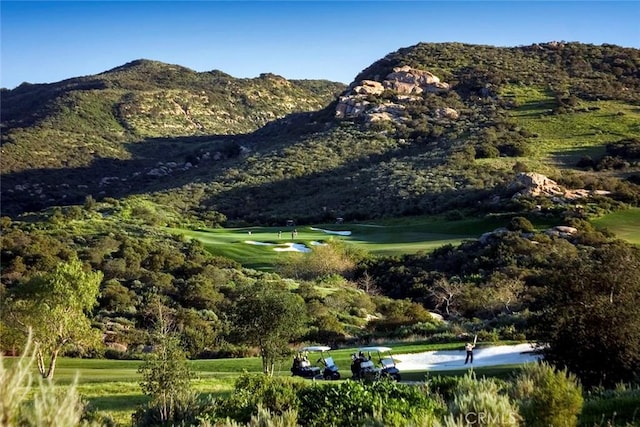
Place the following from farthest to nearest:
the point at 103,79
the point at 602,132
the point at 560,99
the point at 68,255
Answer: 1. the point at 103,79
2. the point at 560,99
3. the point at 602,132
4. the point at 68,255

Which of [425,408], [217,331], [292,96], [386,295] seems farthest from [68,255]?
[292,96]

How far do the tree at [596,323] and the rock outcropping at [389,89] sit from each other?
72.4m

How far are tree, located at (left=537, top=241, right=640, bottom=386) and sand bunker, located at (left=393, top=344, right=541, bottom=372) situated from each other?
14.9ft

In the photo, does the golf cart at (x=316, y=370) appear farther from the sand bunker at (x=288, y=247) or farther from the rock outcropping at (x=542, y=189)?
the rock outcropping at (x=542, y=189)

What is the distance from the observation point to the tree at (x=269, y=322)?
666 inches

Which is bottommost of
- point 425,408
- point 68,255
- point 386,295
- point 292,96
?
point 386,295

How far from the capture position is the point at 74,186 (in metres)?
90.0

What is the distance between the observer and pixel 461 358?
60.9 ft

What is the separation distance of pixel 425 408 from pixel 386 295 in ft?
97.1

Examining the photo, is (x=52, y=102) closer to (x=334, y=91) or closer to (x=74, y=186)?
(x=74, y=186)

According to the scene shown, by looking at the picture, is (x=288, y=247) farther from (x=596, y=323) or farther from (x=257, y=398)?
(x=257, y=398)

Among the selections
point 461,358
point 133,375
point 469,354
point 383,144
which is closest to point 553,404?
point 469,354

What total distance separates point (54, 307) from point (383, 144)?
6356cm

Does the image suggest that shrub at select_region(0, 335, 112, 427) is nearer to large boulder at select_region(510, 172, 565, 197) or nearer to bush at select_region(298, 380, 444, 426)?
bush at select_region(298, 380, 444, 426)
